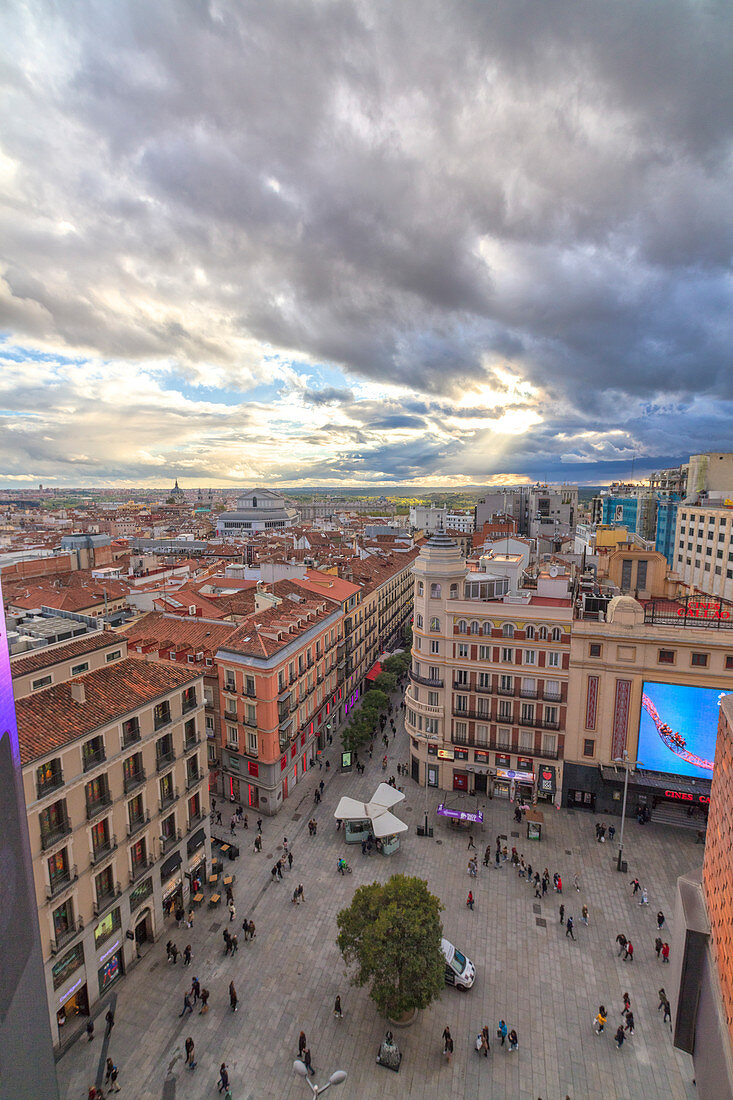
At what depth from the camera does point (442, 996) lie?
2383 centimetres

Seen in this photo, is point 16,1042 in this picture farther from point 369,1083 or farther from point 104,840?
point 369,1083

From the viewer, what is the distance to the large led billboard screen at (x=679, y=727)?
34.4 meters

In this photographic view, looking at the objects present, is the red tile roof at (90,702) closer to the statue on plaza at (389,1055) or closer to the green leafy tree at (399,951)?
the green leafy tree at (399,951)

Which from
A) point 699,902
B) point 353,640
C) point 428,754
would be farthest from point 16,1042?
point 353,640

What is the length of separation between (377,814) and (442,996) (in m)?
10.9

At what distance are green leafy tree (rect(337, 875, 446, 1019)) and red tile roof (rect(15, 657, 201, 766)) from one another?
14.7m

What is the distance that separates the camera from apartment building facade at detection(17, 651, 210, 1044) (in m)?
20.8

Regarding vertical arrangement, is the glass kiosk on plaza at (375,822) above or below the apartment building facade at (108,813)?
below

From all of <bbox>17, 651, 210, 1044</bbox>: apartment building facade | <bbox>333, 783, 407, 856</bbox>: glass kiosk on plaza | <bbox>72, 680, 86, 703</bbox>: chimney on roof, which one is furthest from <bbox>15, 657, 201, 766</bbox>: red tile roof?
<bbox>333, 783, 407, 856</bbox>: glass kiosk on plaza

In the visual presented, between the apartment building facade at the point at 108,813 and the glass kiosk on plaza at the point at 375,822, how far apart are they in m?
9.60

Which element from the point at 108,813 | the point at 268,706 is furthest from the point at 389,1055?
the point at 268,706

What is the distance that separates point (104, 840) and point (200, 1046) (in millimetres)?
9565

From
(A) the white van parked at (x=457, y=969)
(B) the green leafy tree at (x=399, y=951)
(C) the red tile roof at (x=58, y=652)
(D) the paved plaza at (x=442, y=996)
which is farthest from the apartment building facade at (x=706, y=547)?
(C) the red tile roof at (x=58, y=652)

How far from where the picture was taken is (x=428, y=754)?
4138cm
